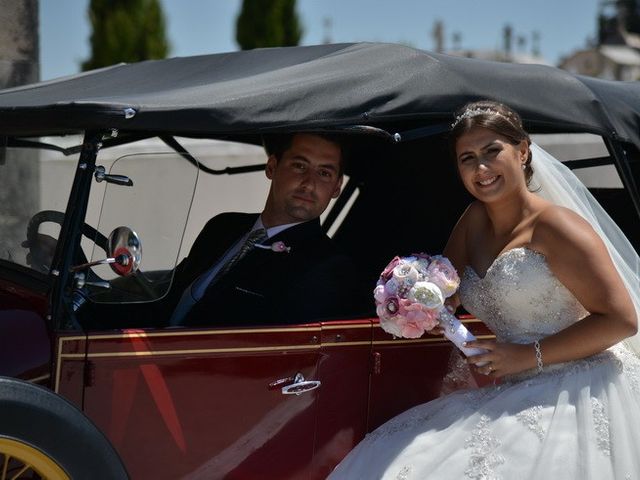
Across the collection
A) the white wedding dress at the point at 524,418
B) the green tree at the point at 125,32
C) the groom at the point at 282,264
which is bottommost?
the green tree at the point at 125,32

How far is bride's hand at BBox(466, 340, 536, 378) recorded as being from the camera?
2.96 metres

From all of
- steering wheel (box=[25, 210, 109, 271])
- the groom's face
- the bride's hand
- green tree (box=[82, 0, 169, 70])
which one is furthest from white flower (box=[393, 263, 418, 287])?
green tree (box=[82, 0, 169, 70])

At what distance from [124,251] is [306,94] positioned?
0.69m

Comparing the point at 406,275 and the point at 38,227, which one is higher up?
the point at 38,227

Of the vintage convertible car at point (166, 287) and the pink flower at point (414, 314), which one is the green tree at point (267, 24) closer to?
the vintage convertible car at point (166, 287)

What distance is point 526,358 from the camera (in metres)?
2.99

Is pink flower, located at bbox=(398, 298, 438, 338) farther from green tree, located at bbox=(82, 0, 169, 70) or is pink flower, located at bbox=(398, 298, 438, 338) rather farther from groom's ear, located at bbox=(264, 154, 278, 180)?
green tree, located at bbox=(82, 0, 169, 70)

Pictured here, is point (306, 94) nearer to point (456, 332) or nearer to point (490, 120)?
point (490, 120)

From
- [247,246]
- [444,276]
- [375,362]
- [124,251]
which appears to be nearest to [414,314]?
[444,276]

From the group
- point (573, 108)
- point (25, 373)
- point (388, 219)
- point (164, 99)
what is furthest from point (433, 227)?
point (25, 373)

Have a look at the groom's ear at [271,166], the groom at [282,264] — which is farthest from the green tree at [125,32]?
the groom at [282,264]

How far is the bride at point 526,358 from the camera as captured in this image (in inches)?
112

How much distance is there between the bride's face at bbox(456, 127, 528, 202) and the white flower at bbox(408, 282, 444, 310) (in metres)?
0.35

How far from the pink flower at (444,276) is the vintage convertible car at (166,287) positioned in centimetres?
25
